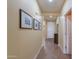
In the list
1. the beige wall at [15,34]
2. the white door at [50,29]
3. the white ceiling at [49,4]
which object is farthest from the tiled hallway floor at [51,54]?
the white door at [50,29]

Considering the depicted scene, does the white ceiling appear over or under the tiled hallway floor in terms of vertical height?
over

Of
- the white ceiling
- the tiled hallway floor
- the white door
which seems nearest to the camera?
the tiled hallway floor

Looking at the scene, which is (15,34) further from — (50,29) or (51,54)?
(50,29)

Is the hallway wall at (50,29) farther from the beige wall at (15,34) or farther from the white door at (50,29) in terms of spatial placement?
the beige wall at (15,34)

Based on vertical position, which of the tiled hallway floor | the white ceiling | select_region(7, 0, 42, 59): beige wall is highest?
the white ceiling

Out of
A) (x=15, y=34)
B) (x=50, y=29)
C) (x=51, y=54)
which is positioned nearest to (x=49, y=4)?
(x=51, y=54)

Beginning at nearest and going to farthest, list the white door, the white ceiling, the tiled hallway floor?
the tiled hallway floor, the white ceiling, the white door

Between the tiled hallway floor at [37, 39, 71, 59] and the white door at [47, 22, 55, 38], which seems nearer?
the tiled hallway floor at [37, 39, 71, 59]

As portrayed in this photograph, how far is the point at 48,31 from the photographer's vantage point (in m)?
16.1

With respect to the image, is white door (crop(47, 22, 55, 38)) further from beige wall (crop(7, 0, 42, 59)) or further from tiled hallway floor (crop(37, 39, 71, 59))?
beige wall (crop(7, 0, 42, 59))

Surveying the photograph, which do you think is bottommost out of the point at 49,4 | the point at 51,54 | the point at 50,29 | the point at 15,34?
the point at 51,54

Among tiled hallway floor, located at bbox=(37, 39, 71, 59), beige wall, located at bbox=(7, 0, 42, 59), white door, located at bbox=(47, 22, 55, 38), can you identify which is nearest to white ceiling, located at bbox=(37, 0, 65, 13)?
tiled hallway floor, located at bbox=(37, 39, 71, 59)
